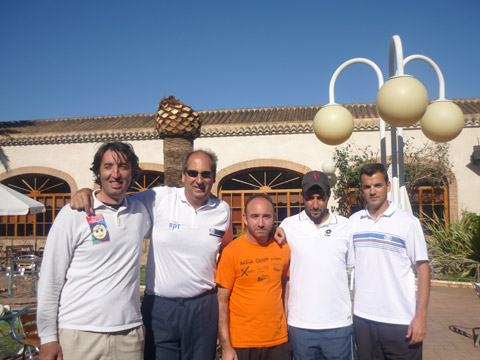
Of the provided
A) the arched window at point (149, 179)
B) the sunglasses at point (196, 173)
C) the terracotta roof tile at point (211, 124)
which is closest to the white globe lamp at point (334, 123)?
the sunglasses at point (196, 173)

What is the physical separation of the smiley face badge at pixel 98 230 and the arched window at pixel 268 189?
1091cm

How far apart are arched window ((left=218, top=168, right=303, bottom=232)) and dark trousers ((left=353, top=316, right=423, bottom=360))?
33.8ft

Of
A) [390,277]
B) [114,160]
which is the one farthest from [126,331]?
[390,277]

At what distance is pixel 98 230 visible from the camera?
2291 mm

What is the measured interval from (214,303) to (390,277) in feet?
4.13

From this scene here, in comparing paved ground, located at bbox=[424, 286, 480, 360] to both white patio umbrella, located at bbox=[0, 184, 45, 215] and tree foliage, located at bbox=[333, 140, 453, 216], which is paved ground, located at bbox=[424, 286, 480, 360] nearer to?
tree foliage, located at bbox=[333, 140, 453, 216]

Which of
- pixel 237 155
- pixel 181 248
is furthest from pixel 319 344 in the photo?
pixel 237 155

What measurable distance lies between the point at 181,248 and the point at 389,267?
4.85 feet

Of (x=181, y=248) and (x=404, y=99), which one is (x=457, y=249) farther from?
(x=181, y=248)

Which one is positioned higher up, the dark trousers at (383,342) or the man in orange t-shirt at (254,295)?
the man in orange t-shirt at (254,295)

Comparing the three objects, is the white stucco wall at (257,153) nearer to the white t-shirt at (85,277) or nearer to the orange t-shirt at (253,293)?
the orange t-shirt at (253,293)

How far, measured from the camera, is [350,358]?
270 centimetres

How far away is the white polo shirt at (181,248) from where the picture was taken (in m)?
2.60

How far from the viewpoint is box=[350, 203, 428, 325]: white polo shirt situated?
2.71m
